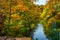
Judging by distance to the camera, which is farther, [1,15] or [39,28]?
[39,28]

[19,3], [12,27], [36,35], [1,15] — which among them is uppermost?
[19,3]

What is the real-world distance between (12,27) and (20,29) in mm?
243

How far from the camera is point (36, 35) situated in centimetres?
609

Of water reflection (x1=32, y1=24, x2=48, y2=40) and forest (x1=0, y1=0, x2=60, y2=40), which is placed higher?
forest (x1=0, y1=0, x2=60, y2=40)

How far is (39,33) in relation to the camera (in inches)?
241

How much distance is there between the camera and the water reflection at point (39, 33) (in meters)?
6.04

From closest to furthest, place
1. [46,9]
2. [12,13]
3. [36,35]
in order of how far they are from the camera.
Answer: [12,13]
[46,9]
[36,35]

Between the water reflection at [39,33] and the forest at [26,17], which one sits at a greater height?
the forest at [26,17]

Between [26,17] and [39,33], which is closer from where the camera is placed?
[26,17]

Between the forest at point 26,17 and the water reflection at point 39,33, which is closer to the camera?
the forest at point 26,17

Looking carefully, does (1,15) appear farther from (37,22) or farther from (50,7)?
(50,7)

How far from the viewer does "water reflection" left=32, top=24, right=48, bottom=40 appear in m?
6.04

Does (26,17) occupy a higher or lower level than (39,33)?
higher

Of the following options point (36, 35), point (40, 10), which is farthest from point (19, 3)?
point (36, 35)
